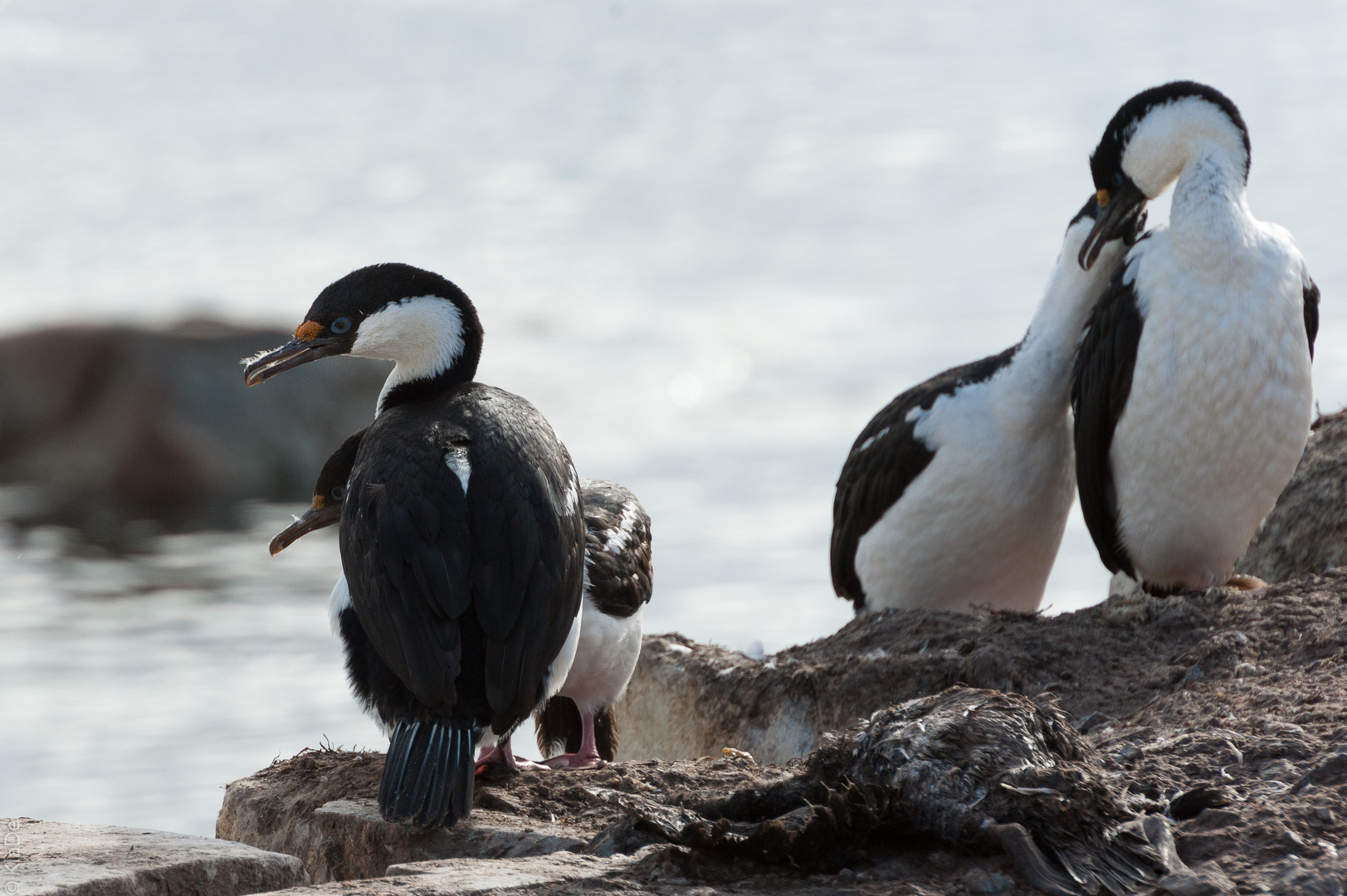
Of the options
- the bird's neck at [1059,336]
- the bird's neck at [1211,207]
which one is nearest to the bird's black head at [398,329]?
the bird's neck at [1059,336]

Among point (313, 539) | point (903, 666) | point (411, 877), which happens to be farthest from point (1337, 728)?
point (313, 539)

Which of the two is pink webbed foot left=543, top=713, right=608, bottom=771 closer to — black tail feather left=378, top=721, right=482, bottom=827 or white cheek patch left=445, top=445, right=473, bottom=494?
black tail feather left=378, top=721, right=482, bottom=827

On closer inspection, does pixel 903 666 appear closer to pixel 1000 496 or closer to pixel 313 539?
pixel 1000 496

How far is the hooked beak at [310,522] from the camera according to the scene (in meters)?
5.14

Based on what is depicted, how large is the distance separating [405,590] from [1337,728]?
2.21 m

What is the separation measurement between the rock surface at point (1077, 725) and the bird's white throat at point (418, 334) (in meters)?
1.23

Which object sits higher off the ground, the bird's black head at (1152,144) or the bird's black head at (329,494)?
the bird's black head at (1152,144)

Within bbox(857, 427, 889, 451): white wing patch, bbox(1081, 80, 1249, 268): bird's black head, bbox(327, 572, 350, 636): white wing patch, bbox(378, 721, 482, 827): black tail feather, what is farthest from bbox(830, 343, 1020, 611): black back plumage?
bbox(378, 721, 482, 827): black tail feather

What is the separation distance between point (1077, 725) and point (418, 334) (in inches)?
90.5

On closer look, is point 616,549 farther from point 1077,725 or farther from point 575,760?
point 1077,725

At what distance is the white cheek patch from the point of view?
3938 millimetres

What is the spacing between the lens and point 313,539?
53.5ft

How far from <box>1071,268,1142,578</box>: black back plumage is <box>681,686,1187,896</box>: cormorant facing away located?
2421mm

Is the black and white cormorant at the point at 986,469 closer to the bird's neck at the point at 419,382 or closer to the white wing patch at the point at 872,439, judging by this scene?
the white wing patch at the point at 872,439
